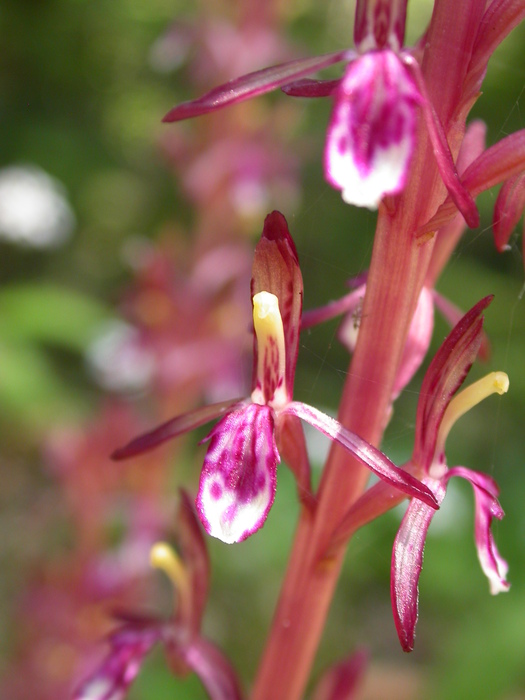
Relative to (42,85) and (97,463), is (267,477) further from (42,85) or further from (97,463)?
(42,85)

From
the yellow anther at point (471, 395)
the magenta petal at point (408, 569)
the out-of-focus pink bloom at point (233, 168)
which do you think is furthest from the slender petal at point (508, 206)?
the out-of-focus pink bloom at point (233, 168)

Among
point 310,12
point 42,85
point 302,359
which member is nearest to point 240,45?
point 302,359

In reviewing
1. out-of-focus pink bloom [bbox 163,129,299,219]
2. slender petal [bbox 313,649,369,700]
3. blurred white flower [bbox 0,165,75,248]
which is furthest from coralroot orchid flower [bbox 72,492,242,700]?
blurred white flower [bbox 0,165,75,248]

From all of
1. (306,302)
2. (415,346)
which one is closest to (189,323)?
(306,302)

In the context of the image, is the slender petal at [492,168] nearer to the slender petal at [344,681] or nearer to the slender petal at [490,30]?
the slender petal at [490,30]

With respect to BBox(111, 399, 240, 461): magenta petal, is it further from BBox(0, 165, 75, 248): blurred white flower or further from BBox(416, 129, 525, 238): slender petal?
BBox(0, 165, 75, 248): blurred white flower

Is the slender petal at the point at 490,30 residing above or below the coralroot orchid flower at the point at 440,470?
above
